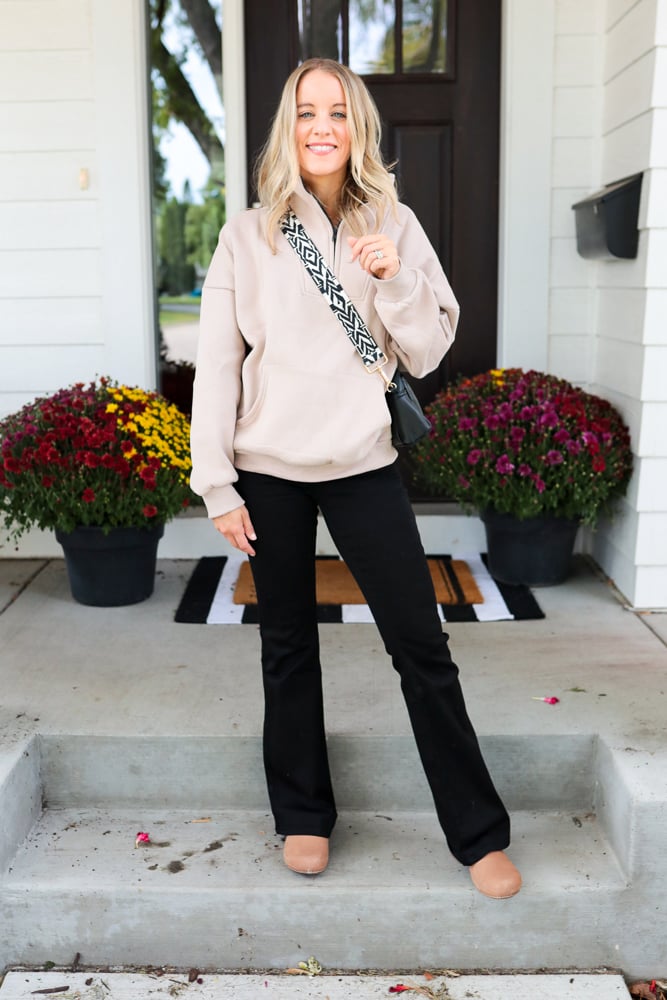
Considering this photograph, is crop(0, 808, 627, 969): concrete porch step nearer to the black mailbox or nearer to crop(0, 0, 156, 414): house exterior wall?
the black mailbox

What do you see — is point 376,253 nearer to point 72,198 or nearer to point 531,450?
point 531,450

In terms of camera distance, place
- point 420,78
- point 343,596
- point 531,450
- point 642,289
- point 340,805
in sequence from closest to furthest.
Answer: point 340,805
point 642,289
point 531,450
point 343,596
point 420,78

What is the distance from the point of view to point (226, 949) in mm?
2207

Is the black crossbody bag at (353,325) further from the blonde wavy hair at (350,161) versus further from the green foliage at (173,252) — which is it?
the green foliage at (173,252)

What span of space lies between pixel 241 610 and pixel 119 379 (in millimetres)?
1088

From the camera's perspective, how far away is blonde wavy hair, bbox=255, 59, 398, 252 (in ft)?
6.41

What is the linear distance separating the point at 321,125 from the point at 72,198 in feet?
7.26

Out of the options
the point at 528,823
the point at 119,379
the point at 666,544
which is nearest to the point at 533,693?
the point at 528,823

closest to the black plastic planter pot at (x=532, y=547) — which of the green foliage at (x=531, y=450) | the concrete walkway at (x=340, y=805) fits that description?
the green foliage at (x=531, y=450)

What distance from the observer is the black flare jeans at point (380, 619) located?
2.05m

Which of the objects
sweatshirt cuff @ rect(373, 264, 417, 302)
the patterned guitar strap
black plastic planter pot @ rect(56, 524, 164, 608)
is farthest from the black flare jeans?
black plastic planter pot @ rect(56, 524, 164, 608)

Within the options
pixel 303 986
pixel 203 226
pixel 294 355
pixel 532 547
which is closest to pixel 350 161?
pixel 294 355

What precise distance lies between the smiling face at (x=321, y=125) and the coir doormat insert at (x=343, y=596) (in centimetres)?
168

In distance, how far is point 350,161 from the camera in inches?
79.4
